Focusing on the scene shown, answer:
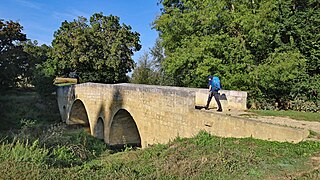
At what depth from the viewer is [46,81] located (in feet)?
84.5

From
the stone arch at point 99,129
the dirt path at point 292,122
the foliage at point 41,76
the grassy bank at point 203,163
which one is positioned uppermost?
the foliage at point 41,76

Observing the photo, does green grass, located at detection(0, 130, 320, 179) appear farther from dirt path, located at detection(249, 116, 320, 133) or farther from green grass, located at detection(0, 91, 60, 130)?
green grass, located at detection(0, 91, 60, 130)

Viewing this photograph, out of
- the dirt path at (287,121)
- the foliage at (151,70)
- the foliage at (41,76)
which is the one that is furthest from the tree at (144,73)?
the dirt path at (287,121)

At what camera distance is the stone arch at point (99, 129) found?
1720 cm

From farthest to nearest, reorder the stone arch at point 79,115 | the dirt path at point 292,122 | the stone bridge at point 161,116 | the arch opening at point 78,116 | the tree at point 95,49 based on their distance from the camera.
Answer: the tree at point 95,49
the arch opening at point 78,116
the stone arch at point 79,115
the dirt path at point 292,122
the stone bridge at point 161,116

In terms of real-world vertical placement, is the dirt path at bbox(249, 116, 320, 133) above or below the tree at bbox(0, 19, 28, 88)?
below

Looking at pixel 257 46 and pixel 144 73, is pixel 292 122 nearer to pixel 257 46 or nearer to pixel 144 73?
pixel 257 46

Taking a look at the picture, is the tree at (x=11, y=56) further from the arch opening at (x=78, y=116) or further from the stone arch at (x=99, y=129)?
the stone arch at (x=99, y=129)

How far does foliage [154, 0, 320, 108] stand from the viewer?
44.7 ft

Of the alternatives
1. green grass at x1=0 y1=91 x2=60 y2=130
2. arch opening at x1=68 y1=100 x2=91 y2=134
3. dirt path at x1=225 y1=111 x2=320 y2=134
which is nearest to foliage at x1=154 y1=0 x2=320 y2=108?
dirt path at x1=225 y1=111 x2=320 y2=134

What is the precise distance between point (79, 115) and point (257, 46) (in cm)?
1426

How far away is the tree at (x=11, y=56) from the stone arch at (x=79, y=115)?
6.61 meters

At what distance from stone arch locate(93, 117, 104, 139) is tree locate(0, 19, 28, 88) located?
36.1ft

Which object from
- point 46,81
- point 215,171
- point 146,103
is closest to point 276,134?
point 215,171
